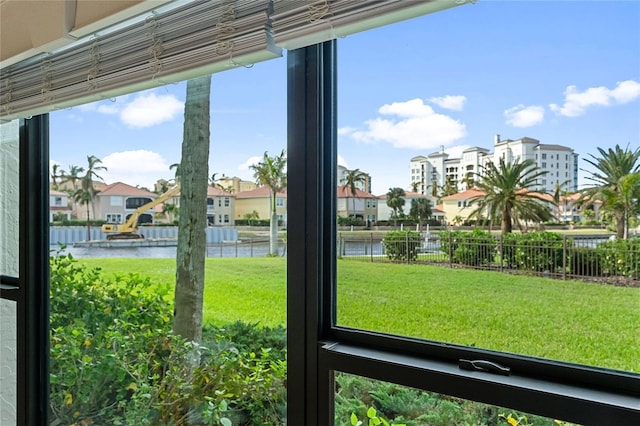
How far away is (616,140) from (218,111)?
109cm

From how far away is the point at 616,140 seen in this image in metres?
0.84

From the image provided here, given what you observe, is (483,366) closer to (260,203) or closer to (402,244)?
(402,244)

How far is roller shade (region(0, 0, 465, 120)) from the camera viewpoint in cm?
95

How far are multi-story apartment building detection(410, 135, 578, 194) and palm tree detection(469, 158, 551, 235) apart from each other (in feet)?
0.04

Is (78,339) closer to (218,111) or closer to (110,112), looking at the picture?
(110,112)

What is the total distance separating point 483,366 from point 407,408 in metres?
0.26

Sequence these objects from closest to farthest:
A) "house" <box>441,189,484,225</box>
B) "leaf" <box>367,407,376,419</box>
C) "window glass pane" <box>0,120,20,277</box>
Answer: "house" <box>441,189,484,225</box>
"leaf" <box>367,407,376,419</box>
"window glass pane" <box>0,120,20,277</box>

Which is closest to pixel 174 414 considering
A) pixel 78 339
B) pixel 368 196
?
pixel 78 339

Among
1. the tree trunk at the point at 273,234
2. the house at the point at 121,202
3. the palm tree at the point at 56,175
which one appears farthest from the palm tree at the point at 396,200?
the palm tree at the point at 56,175

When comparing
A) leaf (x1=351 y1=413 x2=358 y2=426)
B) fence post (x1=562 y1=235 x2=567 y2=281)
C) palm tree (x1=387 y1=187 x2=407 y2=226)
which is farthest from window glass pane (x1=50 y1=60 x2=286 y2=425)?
fence post (x1=562 y1=235 x2=567 y2=281)

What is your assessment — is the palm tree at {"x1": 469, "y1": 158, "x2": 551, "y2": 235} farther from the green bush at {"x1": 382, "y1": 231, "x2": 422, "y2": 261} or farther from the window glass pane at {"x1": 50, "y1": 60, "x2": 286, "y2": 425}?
the window glass pane at {"x1": 50, "y1": 60, "x2": 286, "y2": 425}

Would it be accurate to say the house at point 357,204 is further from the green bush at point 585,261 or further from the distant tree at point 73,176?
the distant tree at point 73,176

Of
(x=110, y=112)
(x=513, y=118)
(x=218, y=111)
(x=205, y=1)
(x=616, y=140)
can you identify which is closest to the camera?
(x=616, y=140)

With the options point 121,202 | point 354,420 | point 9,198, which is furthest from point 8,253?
point 354,420
